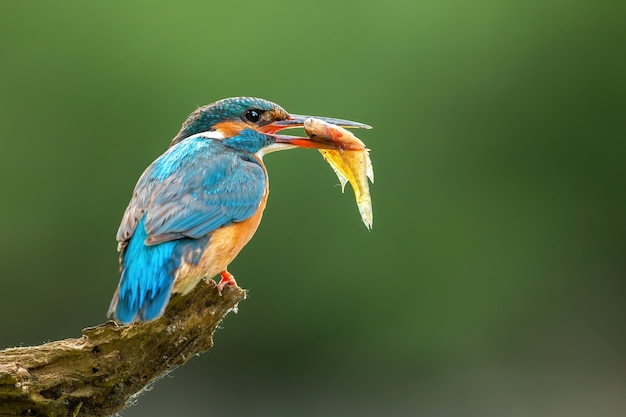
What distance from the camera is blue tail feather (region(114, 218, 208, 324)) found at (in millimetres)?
3172

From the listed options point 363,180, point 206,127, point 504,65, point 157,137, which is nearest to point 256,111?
point 206,127

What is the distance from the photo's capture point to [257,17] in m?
8.45

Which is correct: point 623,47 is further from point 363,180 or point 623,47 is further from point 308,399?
point 363,180

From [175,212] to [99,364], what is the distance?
63 centimetres

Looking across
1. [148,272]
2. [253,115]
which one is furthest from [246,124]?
[148,272]

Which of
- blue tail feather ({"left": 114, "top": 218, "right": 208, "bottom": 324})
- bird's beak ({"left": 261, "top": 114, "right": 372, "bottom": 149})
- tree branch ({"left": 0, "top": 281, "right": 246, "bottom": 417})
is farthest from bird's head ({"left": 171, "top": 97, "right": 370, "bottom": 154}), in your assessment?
tree branch ({"left": 0, "top": 281, "right": 246, "bottom": 417})

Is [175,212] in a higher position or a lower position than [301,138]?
lower

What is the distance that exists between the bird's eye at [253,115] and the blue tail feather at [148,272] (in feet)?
2.66

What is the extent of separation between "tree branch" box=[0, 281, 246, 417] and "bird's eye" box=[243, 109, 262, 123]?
3.45 ft

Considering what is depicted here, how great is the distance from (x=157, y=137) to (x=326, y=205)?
142cm

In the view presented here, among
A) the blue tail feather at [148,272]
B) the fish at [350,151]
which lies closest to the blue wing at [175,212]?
the blue tail feather at [148,272]

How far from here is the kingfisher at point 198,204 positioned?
130 inches

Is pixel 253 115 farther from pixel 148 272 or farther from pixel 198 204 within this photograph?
pixel 148 272

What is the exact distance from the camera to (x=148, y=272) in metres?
3.29
